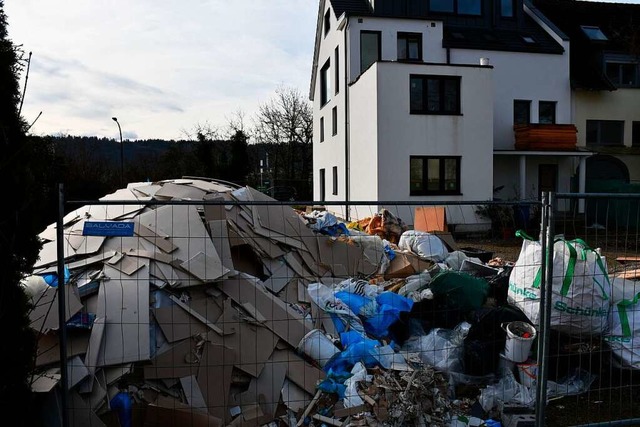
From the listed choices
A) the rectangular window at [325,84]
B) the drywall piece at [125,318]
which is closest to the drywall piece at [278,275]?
the drywall piece at [125,318]

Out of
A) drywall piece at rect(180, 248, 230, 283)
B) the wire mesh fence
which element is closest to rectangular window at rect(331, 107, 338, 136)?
the wire mesh fence

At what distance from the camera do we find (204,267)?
4938 mm

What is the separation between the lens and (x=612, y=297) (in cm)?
529

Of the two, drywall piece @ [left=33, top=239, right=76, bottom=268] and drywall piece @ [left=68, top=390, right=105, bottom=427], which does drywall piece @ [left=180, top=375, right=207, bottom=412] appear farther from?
drywall piece @ [left=33, top=239, right=76, bottom=268]

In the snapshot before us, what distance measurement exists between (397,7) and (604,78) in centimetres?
946

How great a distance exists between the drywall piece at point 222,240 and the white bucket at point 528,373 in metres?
3.01

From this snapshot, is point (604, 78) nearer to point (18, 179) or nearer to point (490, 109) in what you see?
point (490, 109)

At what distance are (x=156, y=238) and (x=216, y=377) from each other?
66.7 inches

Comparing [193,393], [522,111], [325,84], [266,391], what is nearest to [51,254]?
[193,393]

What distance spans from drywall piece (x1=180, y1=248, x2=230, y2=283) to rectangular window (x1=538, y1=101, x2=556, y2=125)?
1989 cm

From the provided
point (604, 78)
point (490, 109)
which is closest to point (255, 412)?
point (490, 109)

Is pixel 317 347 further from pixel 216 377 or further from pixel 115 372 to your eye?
pixel 115 372

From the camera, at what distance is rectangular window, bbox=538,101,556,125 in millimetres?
21719

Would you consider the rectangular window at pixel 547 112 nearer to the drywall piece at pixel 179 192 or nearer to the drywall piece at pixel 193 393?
the drywall piece at pixel 179 192
